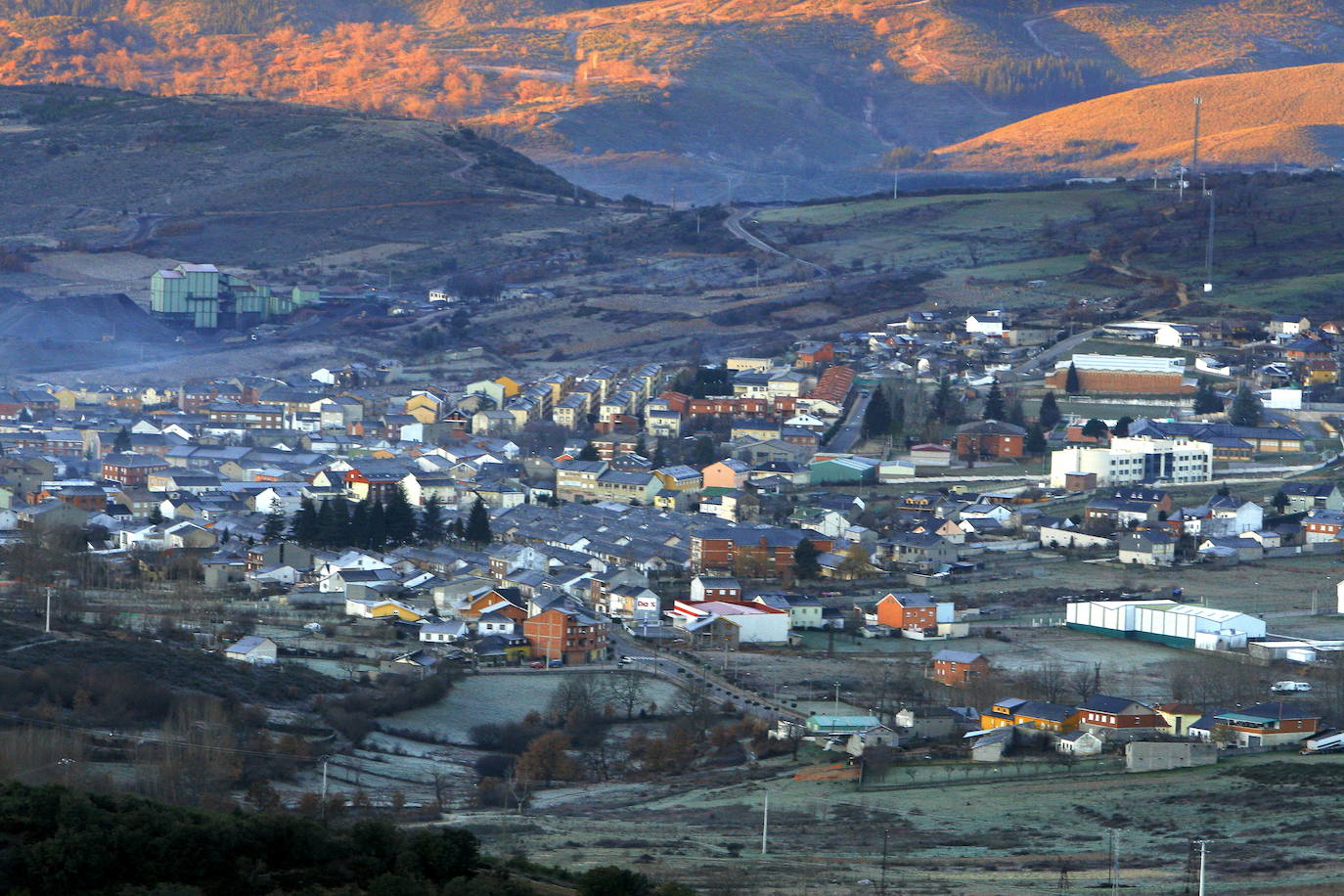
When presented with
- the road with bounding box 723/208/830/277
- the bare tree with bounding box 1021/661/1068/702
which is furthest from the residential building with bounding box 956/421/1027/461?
the road with bounding box 723/208/830/277

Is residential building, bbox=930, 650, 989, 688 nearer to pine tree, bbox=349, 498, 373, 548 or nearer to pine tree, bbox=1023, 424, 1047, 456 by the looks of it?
pine tree, bbox=349, 498, 373, 548

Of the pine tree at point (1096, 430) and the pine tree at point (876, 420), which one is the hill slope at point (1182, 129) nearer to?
the pine tree at point (876, 420)

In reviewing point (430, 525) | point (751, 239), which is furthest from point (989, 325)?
point (430, 525)

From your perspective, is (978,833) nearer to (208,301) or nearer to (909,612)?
(909,612)

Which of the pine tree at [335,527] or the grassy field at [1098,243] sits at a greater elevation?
the grassy field at [1098,243]

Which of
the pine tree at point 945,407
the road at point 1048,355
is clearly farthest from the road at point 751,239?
the pine tree at point 945,407
